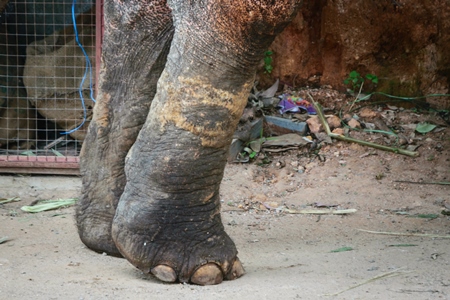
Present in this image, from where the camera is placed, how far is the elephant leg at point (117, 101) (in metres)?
3.12

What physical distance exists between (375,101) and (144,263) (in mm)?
3421

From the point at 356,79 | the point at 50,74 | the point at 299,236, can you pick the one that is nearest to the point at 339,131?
the point at 356,79

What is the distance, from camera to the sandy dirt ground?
2508 mm

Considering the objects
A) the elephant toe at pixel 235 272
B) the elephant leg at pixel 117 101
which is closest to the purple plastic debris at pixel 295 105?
the elephant leg at pixel 117 101

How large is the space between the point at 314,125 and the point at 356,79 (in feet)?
1.94

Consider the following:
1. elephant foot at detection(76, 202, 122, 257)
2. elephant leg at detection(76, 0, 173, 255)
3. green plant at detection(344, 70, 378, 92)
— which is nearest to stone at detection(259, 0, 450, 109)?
green plant at detection(344, 70, 378, 92)

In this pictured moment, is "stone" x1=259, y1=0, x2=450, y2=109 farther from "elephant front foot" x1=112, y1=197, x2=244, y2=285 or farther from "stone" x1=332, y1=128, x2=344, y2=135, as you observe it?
"elephant front foot" x1=112, y1=197, x2=244, y2=285

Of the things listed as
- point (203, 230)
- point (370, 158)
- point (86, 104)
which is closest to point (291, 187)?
point (370, 158)

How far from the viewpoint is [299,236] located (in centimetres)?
376

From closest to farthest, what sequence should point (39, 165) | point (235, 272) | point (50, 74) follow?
point (235, 272) → point (39, 165) → point (50, 74)

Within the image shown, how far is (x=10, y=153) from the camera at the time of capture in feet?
18.0

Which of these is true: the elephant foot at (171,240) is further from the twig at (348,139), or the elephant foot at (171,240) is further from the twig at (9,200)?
the twig at (348,139)

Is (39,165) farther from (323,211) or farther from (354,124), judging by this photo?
(354,124)

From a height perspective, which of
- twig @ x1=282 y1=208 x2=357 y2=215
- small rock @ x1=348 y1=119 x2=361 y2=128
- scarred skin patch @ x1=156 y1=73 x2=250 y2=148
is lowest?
twig @ x1=282 y1=208 x2=357 y2=215
